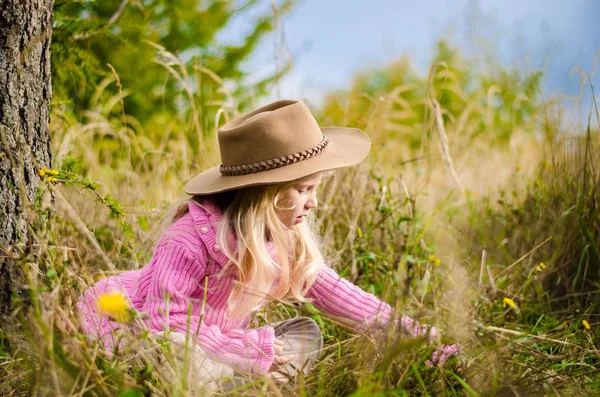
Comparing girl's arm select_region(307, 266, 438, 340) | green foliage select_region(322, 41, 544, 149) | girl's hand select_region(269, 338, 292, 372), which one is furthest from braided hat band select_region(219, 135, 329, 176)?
green foliage select_region(322, 41, 544, 149)

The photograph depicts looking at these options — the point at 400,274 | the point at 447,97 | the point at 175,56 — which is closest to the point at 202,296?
the point at 400,274

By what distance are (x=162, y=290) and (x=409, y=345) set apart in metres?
0.78

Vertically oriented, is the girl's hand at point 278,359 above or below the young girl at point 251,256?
below

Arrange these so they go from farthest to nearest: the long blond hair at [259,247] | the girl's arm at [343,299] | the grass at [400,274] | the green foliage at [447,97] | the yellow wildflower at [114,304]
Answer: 1. the green foliage at [447,97]
2. the girl's arm at [343,299]
3. the long blond hair at [259,247]
4. the grass at [400,274]
5. the yellow wildflower at [114,304]

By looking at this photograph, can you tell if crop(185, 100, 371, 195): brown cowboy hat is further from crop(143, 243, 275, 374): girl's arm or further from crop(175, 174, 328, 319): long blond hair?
crop(143, 243, 275, 374): girl's arm

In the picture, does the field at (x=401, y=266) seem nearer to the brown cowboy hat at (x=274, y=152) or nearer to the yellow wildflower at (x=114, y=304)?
the yellow wildflower at (x=114, y=304)

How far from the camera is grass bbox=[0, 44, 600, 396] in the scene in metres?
1.41

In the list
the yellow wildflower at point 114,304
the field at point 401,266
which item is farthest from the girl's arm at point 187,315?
the yellow wildflower at point 114,304

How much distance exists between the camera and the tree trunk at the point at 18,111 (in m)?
1.74

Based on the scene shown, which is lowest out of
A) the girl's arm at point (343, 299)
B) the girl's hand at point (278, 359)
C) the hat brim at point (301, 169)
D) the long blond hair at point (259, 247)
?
the girl's hand at point (278, 359)

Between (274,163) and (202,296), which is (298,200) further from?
(202,296)

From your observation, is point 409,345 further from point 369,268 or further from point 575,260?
point 575,260

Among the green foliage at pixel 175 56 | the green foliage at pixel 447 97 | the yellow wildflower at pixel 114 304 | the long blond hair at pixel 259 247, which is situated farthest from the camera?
the green foliage at pixel 447 97

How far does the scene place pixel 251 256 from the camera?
6.11 feet
